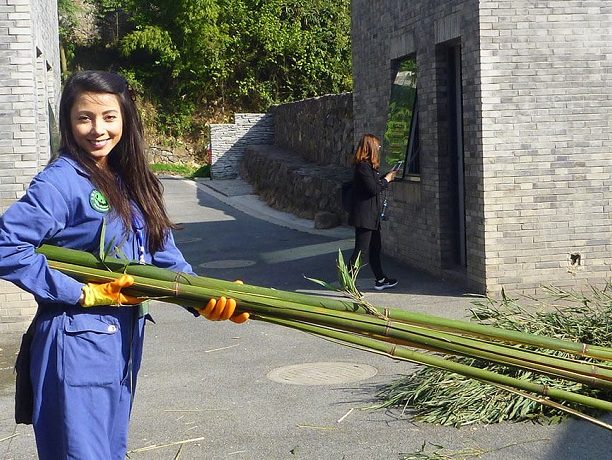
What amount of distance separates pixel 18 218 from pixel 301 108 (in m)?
22.9

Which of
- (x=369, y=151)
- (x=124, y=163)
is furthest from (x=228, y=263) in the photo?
(x=124, y=163)

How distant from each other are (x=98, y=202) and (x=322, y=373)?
4.42m

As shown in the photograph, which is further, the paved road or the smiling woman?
the paved road

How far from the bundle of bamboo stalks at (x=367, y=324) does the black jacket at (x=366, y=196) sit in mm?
7670

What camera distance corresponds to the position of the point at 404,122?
13.0 metres

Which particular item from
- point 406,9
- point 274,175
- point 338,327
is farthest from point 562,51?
point 274,175

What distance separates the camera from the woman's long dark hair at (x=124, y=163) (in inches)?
139

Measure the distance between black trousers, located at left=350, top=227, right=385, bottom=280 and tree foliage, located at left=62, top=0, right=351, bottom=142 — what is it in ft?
76.3

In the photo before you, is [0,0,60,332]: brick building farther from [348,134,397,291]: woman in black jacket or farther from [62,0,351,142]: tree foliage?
[62,0,351,142]: tree foliage

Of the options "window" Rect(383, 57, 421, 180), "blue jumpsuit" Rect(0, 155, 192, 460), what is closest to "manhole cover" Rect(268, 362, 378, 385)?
"blue jumpsuit" Rect(0, 155, 192, 460)

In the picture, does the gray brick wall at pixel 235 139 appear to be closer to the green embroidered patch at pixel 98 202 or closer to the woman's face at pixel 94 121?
the woman's face at pixel 94 121

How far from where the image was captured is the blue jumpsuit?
324 centimetres

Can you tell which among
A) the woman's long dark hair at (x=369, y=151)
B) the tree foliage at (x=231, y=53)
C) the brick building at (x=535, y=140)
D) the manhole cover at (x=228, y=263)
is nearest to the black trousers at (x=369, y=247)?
the woman's long dark hair at (x=369, y=151)

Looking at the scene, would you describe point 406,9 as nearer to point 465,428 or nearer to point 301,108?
point 465,428
